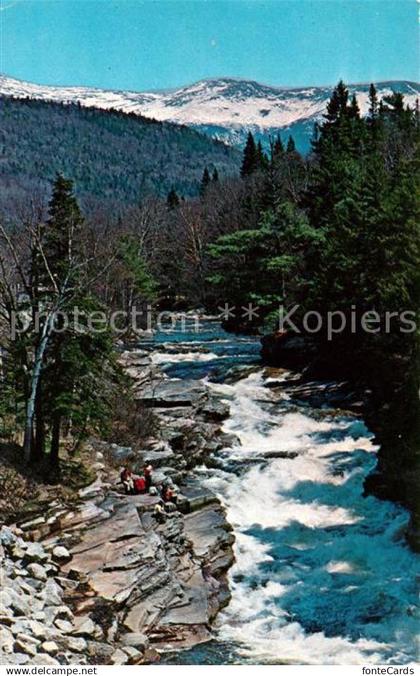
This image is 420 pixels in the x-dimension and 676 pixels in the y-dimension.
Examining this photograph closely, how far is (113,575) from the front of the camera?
45.7 feet

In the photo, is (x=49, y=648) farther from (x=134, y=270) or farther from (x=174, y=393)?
(x=134, y=270)

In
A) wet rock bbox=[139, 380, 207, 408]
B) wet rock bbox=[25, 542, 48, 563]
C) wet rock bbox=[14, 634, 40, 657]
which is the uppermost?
wet rock bbox=[139, 380, 207, 408]

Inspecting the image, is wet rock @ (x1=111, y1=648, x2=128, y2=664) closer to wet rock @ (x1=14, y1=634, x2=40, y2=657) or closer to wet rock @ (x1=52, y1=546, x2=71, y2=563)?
wet rock @ (x1=14, y1=634, x2=40, y2=657)

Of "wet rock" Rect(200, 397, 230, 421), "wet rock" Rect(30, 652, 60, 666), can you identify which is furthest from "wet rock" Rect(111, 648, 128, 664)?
"wet rock" Rect(200, 397, 230, 421)

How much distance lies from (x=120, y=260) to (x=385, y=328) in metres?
27.4

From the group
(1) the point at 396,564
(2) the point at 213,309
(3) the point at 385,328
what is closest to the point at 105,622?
(1) the point at 396,564

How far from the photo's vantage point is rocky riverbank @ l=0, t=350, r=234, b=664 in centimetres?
1158

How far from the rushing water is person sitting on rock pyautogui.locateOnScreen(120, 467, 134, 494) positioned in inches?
103

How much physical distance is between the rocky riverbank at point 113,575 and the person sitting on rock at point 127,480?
0.26 metres

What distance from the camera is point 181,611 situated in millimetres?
13422

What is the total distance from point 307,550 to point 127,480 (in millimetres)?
4816

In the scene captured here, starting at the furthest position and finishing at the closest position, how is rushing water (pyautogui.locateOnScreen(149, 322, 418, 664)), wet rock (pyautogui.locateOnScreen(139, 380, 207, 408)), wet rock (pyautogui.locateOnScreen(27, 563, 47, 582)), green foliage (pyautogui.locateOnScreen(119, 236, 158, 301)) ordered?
green foliage (pyautogui.locateOnScreen(119, 236, 158, 301)) < wet rock (pyautogui.locateOnScreen(139, 380, 207, 408)) < wet rock (pyautogui.locateOnScreen(27, 563, 47, 582)) < rushing water (pyautogui.locateOnScreen(149, 322, 418, 664))

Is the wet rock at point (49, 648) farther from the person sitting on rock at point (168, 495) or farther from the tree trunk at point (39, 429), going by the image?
the tree trunk at point (39, 429)

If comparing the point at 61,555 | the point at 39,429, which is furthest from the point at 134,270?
the point at 61,555
